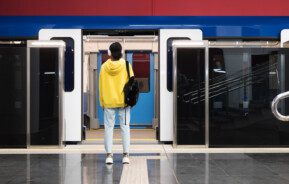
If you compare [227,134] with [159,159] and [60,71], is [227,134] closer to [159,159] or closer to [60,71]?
[159,159]

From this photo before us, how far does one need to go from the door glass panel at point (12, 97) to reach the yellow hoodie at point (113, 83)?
2251 mm

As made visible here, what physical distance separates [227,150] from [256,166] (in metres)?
1.67

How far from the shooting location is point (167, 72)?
326 inches

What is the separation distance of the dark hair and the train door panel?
615 centimetres

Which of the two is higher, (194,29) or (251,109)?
(194,29)

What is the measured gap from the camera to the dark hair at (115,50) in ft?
20.7

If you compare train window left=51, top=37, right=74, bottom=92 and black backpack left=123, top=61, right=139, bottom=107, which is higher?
train window left=51, top=37, right=74, bottom=92

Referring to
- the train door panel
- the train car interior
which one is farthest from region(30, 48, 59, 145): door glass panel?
the train door panel

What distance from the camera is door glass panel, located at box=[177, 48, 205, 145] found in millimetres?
7992

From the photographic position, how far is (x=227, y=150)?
773cm

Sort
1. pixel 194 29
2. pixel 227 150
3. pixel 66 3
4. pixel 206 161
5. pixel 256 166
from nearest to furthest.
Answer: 1. pixel 256 166
2. pixel 206 161
3. pixel 227 150
4. pixel 194 29
5. pixel 66 3

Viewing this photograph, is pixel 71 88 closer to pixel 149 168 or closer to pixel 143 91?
pixel 149 168

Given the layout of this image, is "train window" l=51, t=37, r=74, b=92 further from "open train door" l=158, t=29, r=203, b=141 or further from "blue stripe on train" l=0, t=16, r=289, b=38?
"open train door" l=158, t=29, r=203, b=141

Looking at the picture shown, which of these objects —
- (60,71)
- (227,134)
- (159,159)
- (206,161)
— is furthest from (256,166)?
(60,71)
